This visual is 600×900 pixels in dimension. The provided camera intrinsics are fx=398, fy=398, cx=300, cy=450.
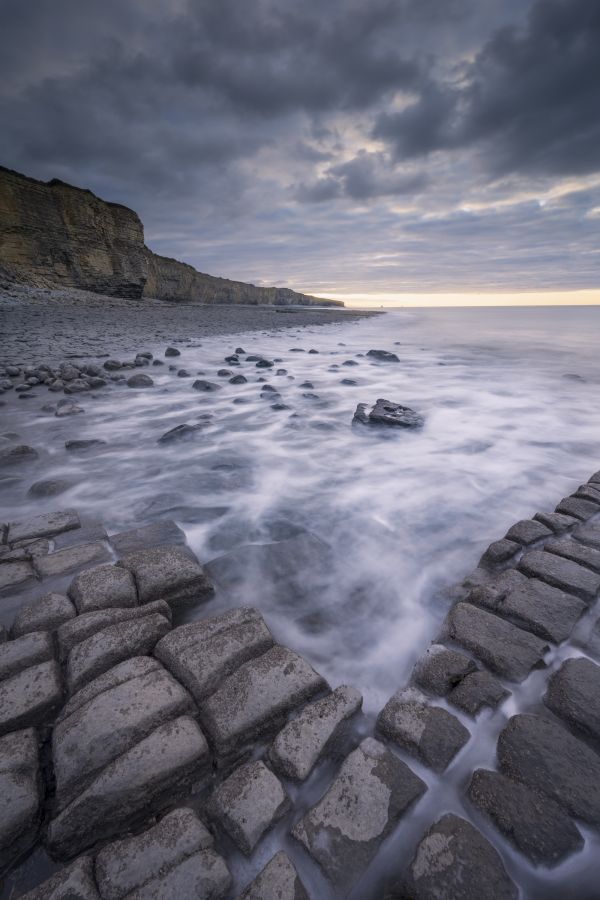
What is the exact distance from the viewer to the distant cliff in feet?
73.3

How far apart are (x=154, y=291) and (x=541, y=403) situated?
39.5 meters

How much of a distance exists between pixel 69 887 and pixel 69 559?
151cm

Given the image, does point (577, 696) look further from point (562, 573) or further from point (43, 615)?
point (43, 615)

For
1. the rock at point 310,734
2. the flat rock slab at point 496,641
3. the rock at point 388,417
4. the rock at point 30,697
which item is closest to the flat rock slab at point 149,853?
the rock at point 310,734

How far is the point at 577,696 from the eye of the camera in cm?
150

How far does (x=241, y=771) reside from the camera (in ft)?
4.16

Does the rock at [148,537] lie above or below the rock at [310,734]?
below

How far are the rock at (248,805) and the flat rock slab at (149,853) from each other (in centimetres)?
7

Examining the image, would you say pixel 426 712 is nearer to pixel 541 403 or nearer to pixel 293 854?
pixel 293 854

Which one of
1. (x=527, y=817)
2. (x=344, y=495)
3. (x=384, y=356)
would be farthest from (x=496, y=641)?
(x=384, y=356)

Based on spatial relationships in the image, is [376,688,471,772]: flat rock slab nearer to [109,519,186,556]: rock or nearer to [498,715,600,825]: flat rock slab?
[498,715,600,825]: flat rock slab

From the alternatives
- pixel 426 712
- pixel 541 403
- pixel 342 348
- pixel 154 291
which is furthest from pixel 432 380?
pixel 154 291

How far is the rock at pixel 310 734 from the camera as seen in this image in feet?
4.24

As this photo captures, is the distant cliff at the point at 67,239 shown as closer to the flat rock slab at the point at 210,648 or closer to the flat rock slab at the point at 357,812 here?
the flat rock slab at the point at 210,648
